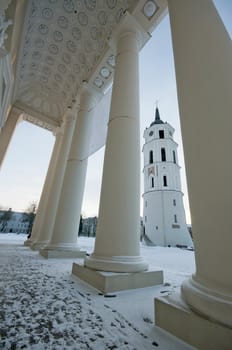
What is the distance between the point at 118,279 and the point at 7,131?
11.1 metres

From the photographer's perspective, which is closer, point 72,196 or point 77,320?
point 77,320

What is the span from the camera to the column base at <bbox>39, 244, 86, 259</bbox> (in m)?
4.44

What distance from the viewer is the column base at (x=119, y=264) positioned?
217 cm

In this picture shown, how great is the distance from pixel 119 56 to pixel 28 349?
480 cm

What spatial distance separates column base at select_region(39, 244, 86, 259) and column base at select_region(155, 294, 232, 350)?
3.85 m

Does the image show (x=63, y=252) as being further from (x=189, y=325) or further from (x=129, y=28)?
(x=129, y=28)

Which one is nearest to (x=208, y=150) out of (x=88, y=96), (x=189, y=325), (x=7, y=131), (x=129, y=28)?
(x=189, y=325)

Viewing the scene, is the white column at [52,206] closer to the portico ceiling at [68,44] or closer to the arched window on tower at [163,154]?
the portico ceiling at [68,44]

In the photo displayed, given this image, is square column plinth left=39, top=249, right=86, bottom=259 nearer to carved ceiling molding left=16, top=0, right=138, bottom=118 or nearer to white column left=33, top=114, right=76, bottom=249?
white column left=33, top=114, right=76, bottom=249

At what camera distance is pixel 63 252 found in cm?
450

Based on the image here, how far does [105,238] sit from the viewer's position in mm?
2400

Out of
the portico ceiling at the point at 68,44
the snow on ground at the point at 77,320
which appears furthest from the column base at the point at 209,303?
the portico ceiling at the point at 68,44

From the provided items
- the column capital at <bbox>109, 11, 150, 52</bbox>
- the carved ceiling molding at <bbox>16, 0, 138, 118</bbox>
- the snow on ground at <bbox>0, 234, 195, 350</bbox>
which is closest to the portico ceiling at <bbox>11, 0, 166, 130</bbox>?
the carved ceiling molding at <bbox>16, 0, 138, 118</bbox>

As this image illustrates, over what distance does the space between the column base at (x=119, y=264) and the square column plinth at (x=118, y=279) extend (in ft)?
0.19
